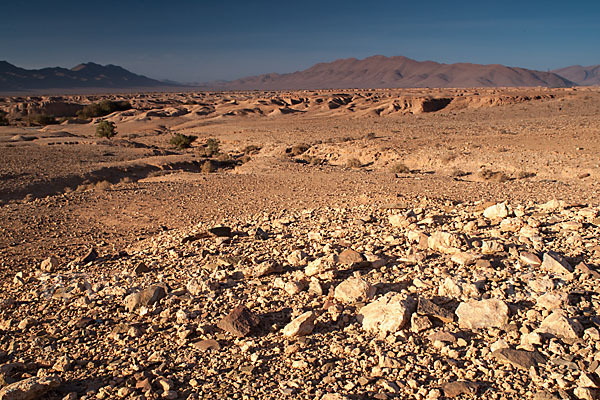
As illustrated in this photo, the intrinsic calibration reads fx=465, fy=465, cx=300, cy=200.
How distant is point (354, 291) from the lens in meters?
4.39

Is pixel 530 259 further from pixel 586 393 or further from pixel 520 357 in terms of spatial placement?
pixel 586 393

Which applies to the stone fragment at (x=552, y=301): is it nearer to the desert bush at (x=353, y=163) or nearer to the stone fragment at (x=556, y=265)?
the stone fragment at (x=556, y=265)

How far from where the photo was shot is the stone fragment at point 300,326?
393cm

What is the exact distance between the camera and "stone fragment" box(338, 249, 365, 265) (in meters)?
5.13

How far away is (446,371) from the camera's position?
3.29 m

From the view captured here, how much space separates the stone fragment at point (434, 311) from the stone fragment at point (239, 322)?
1.44 m

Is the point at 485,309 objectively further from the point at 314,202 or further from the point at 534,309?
the point at 314,202

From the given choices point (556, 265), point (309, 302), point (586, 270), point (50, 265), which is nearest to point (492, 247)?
point (556, 265)

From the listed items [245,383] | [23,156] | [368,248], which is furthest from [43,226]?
[23,156]

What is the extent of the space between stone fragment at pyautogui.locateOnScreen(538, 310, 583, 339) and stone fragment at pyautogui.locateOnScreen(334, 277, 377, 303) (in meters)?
1.44

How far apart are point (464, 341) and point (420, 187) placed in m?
8.50

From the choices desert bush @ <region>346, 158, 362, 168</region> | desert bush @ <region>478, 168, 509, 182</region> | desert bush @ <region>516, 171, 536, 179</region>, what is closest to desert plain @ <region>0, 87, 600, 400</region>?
desert bush @ <region>478, 168, 509, 182</region>

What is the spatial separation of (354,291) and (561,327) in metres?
1.71

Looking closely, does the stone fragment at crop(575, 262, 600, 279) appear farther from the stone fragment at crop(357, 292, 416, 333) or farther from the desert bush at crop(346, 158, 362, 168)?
the desert bush at crop(346, 158, 362, 168)
